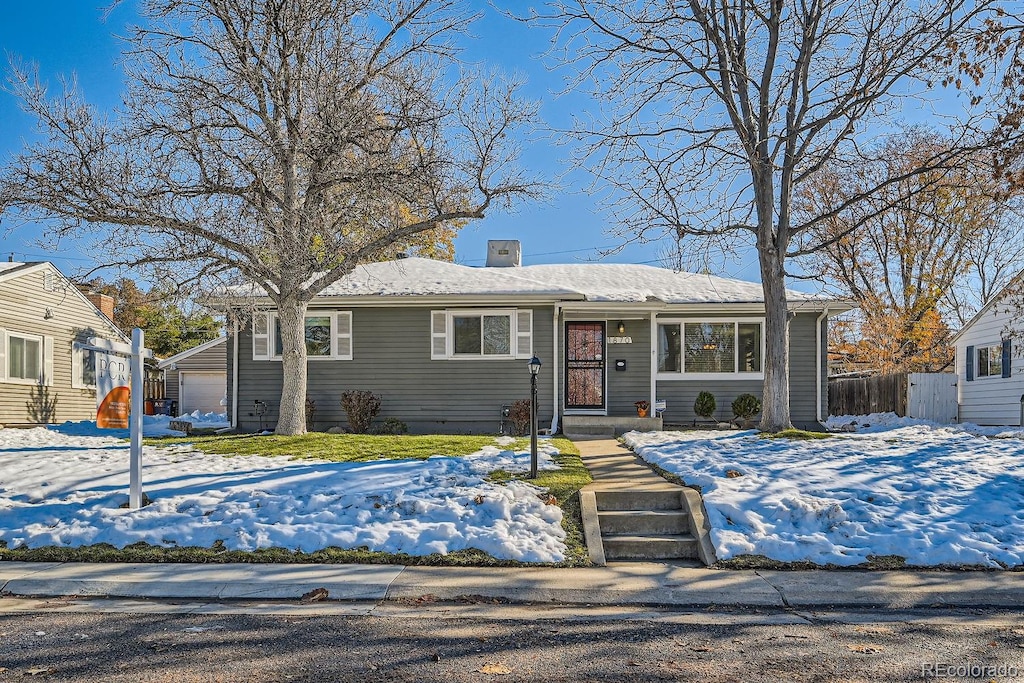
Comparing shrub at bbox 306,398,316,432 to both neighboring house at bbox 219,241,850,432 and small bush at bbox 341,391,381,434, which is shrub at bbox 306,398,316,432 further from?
small bush at bbox 341,391,381,434

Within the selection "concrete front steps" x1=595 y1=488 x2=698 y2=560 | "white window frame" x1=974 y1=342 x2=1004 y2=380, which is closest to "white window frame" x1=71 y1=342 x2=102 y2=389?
"concrete front steps" x1=595 y1=488 x2=698 y2=560

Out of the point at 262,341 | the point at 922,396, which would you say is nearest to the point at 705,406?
the point at 922,396

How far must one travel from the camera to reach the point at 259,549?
6.64 m

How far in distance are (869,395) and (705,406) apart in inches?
427

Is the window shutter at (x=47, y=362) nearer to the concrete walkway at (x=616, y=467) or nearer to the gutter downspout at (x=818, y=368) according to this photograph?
the concrete walkway at (x=616, y=467)

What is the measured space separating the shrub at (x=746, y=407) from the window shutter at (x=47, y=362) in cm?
1770

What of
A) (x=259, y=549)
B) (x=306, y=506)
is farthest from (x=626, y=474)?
(x=259, y=549)

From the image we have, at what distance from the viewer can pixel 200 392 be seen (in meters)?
34.1

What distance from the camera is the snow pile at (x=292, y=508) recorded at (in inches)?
267

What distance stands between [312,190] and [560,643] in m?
9.47

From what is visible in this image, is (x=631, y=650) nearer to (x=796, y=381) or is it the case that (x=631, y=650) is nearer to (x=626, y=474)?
(x=626, y=474)

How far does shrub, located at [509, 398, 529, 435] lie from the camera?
15.7m

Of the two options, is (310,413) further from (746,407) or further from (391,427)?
(746,407)

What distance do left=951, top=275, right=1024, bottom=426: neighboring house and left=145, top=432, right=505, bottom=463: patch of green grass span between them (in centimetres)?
1440
